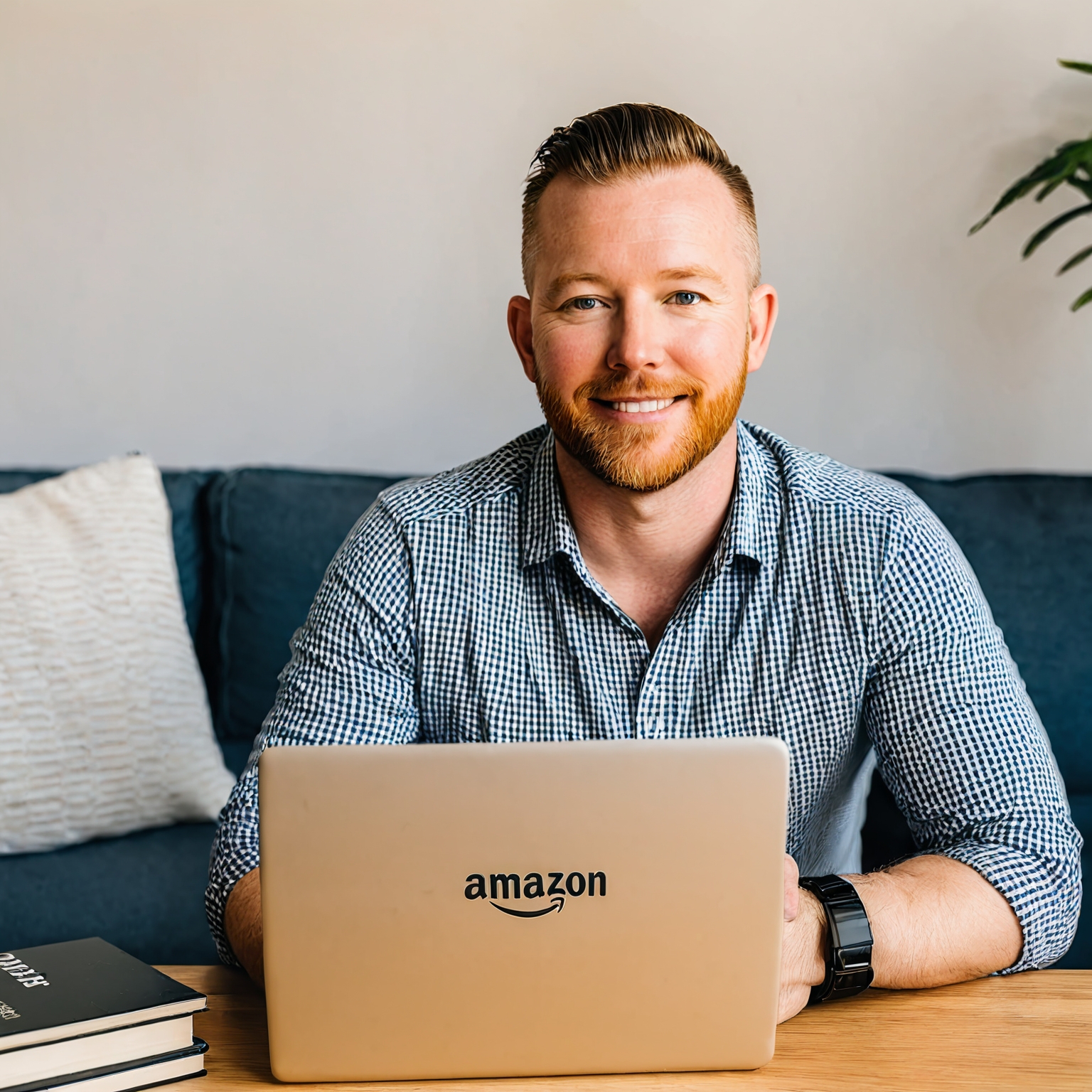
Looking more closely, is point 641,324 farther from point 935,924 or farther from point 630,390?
point 935,924

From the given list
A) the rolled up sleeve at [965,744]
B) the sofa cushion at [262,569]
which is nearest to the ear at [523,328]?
the rolled up sleeve at [965,744]

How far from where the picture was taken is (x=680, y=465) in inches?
44.4

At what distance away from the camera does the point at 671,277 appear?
3.59 feet

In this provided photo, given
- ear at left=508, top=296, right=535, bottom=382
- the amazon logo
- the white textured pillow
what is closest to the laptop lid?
the amazon logo

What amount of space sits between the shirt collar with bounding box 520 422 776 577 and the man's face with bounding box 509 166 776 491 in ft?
0.20

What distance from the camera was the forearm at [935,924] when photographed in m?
0.80

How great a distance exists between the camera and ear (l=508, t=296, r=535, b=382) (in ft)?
4.04

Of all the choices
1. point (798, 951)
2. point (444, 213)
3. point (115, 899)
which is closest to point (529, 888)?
point (798, 951)

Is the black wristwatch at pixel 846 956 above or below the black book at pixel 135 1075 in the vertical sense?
below

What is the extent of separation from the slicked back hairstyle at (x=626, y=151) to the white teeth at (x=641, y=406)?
0.60ft

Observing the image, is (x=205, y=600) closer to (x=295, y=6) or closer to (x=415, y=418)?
(x=415, y=418)

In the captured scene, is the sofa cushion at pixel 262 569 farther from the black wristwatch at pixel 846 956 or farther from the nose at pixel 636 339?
the black wristwatch at pixel 846 956

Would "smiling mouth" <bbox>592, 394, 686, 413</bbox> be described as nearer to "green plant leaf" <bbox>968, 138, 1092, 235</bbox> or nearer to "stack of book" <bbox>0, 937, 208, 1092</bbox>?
"stack of book" <bbox>0, 937, 208, 1092</bbox>

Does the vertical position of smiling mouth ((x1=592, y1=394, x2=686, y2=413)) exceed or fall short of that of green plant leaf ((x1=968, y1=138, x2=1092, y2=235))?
it falls short
